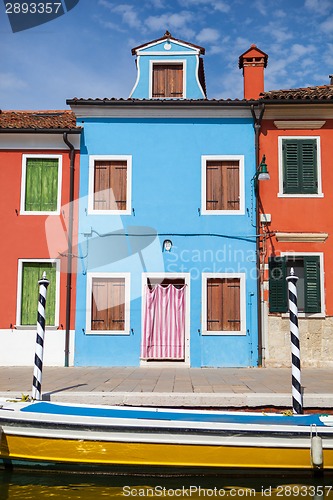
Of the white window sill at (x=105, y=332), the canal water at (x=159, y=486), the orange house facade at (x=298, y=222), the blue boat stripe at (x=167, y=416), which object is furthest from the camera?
the white window sill at (x=105, y=332)

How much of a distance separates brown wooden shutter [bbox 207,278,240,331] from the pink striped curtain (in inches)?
28.3

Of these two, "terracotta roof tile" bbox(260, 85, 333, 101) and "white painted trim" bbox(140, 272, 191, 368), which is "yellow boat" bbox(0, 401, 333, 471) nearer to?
"white painted trim" bbox(140, 272, 191, 368)

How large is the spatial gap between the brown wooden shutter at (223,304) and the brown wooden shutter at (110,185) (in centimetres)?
329

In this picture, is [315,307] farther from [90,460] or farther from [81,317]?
[90,460]

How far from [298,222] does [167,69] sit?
591cm

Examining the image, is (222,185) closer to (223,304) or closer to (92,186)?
(223,304)

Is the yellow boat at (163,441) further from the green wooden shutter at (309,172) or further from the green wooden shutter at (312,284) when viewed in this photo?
the green wooden shutter at (309,172)

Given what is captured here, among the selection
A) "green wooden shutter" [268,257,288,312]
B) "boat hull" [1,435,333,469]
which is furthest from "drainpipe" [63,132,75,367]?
"boat hull" [1,435,333,469]

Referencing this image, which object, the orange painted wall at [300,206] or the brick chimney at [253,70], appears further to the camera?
the brick chimney at [253,70]

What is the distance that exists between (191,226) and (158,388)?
5.61 m

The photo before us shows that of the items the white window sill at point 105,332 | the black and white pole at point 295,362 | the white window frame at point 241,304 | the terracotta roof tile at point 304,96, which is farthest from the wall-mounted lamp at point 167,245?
the black and white pole at point 295,362

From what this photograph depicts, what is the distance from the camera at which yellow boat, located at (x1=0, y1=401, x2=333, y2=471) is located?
689cm

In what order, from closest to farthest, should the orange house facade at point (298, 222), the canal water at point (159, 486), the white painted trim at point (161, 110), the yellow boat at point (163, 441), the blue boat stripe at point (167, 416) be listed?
the canal water at point (159, 486)
the yellow boat at point (163, 441)
the blue boat stripe at point (167, 416)
the orange house facade at point (298, 222)
the white painted trim at point (161, 110)

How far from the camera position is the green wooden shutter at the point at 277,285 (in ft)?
43.7
